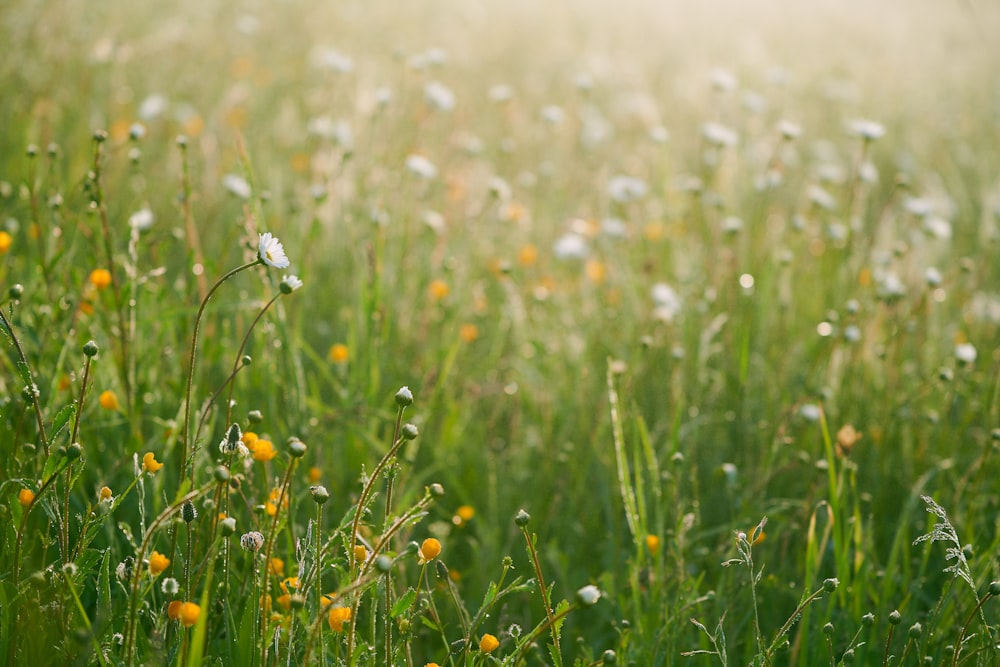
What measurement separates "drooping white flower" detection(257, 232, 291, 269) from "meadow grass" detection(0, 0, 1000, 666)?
14 millimetres

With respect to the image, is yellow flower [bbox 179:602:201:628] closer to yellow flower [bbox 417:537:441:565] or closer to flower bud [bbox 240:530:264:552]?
flower bud [bbox 240:530:264:552]

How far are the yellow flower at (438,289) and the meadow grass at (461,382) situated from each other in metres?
0.02

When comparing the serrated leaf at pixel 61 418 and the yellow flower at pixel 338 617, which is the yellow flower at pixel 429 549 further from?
the serrated leaf at pixel 61 418

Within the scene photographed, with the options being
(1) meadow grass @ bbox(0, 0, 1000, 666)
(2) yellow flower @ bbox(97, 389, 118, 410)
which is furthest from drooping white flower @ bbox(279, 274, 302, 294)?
(2) yellow flower @ bbox(97, 389, 118, 410)

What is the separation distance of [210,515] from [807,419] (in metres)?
1.30

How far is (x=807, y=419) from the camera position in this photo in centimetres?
198

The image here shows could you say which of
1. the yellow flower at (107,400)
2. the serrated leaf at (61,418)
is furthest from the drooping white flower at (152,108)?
the serrated leaf at (61,418)

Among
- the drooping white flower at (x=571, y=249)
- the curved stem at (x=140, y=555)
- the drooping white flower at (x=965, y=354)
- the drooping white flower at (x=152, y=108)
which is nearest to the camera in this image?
the curved stem at (x=140, y=555)

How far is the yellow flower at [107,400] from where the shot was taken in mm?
1561

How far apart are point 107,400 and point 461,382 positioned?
813 mm

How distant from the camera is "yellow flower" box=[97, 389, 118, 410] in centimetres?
156

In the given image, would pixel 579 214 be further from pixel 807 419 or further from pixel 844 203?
pixel 807 419

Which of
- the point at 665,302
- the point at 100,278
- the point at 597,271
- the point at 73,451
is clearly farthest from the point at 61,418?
the point at 597,271

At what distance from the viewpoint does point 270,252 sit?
123 cm
